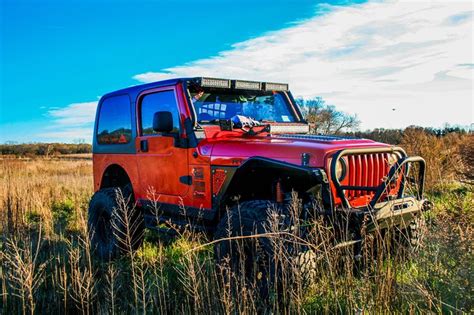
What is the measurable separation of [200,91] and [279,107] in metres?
1.23

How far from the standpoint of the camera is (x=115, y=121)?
614 cm

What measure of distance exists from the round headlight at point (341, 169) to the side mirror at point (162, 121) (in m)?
1.93

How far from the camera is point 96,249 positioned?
6.01 m

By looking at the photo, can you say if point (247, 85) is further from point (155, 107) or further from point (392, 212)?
point (392, 212)

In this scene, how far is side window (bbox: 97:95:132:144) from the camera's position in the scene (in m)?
5.85

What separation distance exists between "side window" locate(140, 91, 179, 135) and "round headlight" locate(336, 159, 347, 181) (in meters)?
1.98

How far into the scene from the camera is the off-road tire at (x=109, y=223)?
18.3 ft

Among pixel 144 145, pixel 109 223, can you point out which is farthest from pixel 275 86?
pixel 109 223

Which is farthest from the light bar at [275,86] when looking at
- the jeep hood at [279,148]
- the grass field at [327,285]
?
the grass field at [327,285]

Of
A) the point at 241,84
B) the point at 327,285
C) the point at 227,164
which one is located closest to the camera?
the point at 327,285

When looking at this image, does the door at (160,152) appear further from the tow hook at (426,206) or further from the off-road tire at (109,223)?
the tow hook at (426,206)

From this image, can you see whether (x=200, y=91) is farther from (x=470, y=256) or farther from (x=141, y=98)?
(x=470, y=256)

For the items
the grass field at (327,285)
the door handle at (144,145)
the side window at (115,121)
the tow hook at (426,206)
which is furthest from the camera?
the side window at (115,121)

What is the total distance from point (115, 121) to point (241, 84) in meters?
2.12
